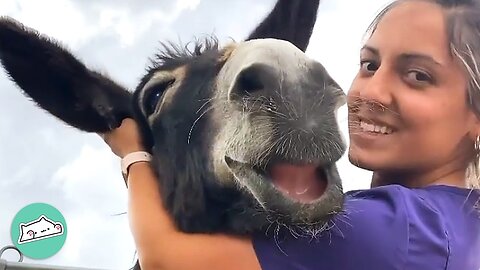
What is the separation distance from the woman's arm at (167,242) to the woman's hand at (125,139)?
6 cm

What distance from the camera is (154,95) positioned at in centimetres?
119

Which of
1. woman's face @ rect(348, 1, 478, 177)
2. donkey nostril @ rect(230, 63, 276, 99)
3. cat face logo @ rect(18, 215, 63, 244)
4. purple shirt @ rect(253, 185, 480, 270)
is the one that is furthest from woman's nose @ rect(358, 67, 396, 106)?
cat face logo @ rect(18, 215, 63, 244)

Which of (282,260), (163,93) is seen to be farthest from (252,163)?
(163,93)

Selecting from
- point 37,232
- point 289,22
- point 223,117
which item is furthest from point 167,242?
point 37,232

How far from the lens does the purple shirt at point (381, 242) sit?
40.8 inches

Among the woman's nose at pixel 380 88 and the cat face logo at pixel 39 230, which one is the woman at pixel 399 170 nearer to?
the woman's nose at pixel 380 88

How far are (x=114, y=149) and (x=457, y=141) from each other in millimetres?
569

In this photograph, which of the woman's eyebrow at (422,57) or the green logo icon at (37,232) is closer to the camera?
the woman's eyebrow at (422,57)

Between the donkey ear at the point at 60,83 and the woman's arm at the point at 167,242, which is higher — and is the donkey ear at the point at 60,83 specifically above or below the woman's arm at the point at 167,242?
above

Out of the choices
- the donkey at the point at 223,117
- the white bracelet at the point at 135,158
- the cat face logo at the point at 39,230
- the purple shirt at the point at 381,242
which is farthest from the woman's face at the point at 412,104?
the cat face logo at the point at 39,230

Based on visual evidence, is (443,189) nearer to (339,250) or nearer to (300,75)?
(339,250)

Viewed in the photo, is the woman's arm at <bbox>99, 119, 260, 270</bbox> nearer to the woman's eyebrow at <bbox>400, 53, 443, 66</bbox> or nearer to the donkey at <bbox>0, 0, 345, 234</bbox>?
the donkey at <bbox>0, 0, 345, 234</bbox>

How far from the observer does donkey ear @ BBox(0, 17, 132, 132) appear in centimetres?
124

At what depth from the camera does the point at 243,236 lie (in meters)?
1.04
